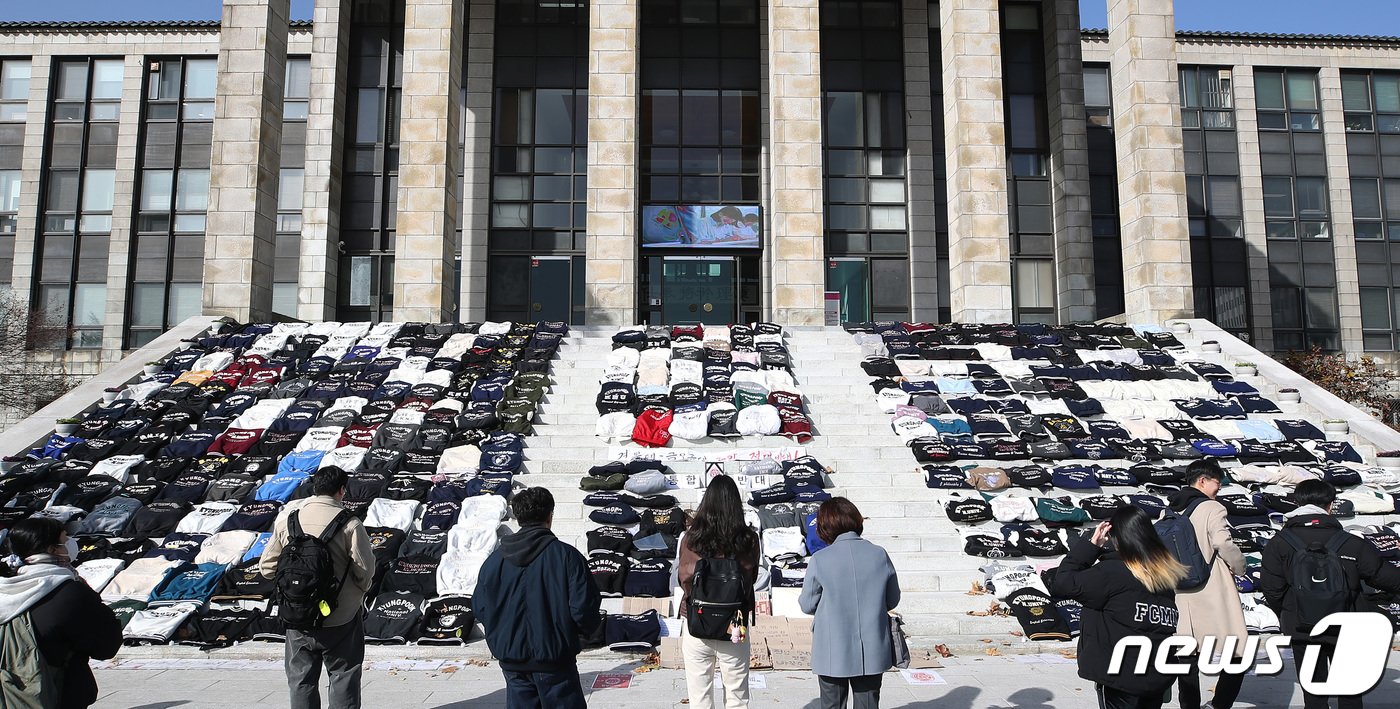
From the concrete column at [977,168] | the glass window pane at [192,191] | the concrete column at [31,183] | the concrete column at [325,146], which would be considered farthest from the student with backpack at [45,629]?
the concrete column at [31,183]

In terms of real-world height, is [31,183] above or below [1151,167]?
above

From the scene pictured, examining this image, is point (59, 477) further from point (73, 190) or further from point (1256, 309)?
point (1256, 309)

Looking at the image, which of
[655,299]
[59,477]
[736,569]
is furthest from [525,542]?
[655,299]

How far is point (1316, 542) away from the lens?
603 centimetres

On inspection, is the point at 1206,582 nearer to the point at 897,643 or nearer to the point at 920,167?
the point at 897,643

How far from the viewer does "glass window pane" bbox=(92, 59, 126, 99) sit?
108ft

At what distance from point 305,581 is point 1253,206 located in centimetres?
3488

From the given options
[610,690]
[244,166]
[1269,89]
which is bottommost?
[610,690]

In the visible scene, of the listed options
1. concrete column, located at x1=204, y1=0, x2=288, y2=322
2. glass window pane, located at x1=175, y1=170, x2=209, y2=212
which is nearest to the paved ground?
concrete column, located at x1=204, y1=0, x2=288, y2=322

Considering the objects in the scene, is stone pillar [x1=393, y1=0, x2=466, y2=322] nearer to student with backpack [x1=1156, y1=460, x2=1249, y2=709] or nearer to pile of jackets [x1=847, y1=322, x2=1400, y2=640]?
pile of jackets [x1=847, y1=322, x2=1400, y2=640]

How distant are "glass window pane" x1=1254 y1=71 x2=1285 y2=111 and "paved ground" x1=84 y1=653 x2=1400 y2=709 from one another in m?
30.3

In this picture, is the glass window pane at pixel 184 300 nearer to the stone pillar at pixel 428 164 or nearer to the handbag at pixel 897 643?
the stone pillar at pixel 428 164

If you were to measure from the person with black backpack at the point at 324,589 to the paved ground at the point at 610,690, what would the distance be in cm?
143

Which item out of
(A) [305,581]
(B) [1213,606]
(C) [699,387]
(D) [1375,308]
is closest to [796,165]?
(C) [699,387]
